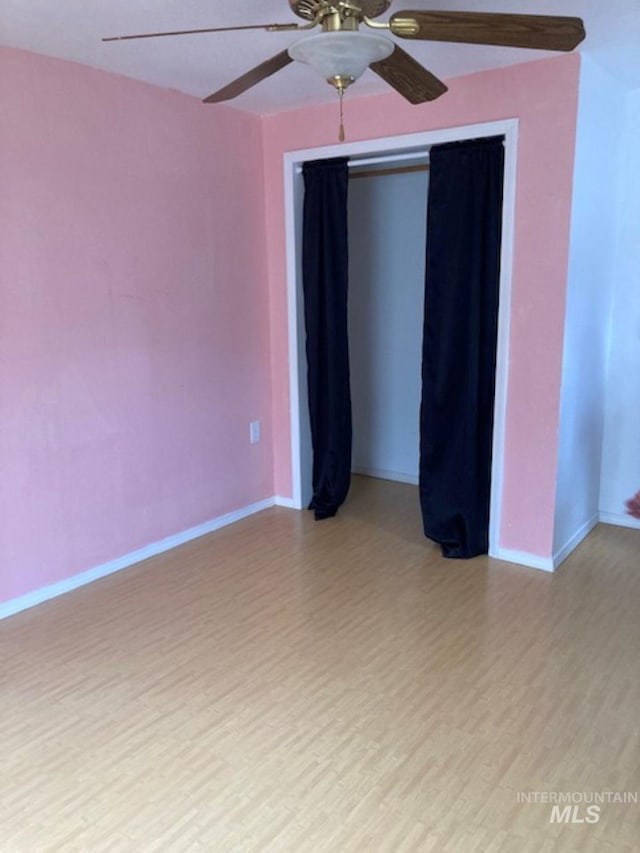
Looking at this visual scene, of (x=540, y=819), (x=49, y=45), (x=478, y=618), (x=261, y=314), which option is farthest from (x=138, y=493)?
(x=540, y=819)

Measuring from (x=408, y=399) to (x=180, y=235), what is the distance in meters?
1.95

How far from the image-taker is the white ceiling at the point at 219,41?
2.19m

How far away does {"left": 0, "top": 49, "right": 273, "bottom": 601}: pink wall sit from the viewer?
2723 mm

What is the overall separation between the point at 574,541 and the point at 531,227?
1631 millimetres

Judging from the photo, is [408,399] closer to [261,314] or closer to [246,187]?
[261,314]

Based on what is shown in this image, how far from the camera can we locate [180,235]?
335cm

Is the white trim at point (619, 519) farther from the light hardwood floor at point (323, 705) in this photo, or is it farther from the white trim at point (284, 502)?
the white trim at point (284, 502)

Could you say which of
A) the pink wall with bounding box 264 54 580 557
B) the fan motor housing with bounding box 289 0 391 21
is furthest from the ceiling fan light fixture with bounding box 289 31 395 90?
the pink wall with bounding box 264 54 580 557

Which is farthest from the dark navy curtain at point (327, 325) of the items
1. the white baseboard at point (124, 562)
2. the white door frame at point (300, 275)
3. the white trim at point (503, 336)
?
the white trim at point (503, 336)

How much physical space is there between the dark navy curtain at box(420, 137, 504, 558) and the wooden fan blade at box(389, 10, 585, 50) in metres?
1.36

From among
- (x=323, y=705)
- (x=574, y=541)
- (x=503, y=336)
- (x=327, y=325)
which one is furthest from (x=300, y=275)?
(x=323, y=705)

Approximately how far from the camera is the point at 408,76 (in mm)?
2008

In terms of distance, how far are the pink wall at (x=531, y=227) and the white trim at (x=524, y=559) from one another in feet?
0.09

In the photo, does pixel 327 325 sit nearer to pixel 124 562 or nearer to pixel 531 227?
pixel 531 227
